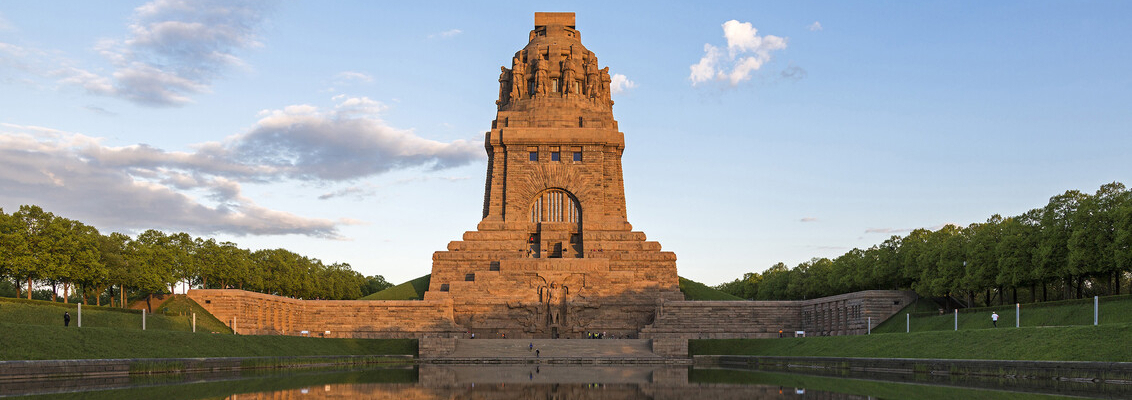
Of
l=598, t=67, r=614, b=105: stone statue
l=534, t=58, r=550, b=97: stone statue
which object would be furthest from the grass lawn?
l=598, t=67, r=614, b=105: stone statue

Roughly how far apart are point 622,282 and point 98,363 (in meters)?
44.5

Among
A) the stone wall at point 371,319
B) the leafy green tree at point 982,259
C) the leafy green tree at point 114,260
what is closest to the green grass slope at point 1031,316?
the leafy green tree at point 982,259

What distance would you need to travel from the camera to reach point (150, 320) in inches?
1978

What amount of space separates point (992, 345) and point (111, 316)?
39594mm

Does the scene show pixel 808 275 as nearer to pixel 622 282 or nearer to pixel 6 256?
pixel 622 282

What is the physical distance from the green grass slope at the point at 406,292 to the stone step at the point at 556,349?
2373 centimetres

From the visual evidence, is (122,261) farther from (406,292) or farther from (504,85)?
(504,85)

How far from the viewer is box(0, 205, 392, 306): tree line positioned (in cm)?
4972

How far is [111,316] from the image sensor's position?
159ft

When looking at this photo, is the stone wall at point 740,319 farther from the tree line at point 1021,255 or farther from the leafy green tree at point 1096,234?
the leafy green tree at point 1096,234

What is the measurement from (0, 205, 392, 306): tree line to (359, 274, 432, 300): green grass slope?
26.5 ft

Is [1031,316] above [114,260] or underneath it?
underneath

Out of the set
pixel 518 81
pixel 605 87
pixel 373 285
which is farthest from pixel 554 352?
pixel 373 285

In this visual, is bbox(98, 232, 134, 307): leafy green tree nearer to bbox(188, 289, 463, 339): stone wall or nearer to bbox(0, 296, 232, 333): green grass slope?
bbox(0, 296, 232, 333): green grass slope
